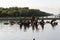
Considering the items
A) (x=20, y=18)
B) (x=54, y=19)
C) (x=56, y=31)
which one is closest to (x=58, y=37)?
(x=56, y=31)

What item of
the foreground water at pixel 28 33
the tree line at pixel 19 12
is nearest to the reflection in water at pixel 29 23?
the foreground water at pixel 28 33

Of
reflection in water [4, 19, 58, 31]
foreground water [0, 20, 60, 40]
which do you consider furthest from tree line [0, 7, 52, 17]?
foreground water [0, 20, 60, 40]

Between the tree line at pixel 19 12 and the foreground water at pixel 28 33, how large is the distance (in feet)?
1.21

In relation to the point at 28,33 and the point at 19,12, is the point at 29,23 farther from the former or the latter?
the point at 28,33

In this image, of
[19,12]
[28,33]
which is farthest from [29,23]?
[28,33]

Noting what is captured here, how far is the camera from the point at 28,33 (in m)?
5.09

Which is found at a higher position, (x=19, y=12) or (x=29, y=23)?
(x=19, y=12)

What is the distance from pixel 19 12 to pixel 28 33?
702 mm

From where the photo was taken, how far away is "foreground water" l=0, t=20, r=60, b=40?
4.73 meters

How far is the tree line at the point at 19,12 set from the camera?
5430 mm

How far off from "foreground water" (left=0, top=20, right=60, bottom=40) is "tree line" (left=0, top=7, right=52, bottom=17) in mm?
368

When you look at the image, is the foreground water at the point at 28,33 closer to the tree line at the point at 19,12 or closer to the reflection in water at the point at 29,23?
the reflection in water at the point at 29,23

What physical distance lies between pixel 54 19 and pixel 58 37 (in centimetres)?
93

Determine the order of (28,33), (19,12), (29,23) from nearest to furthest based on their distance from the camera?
Result: 1. (28,33)
2. (19,12)
3. (29,23)
